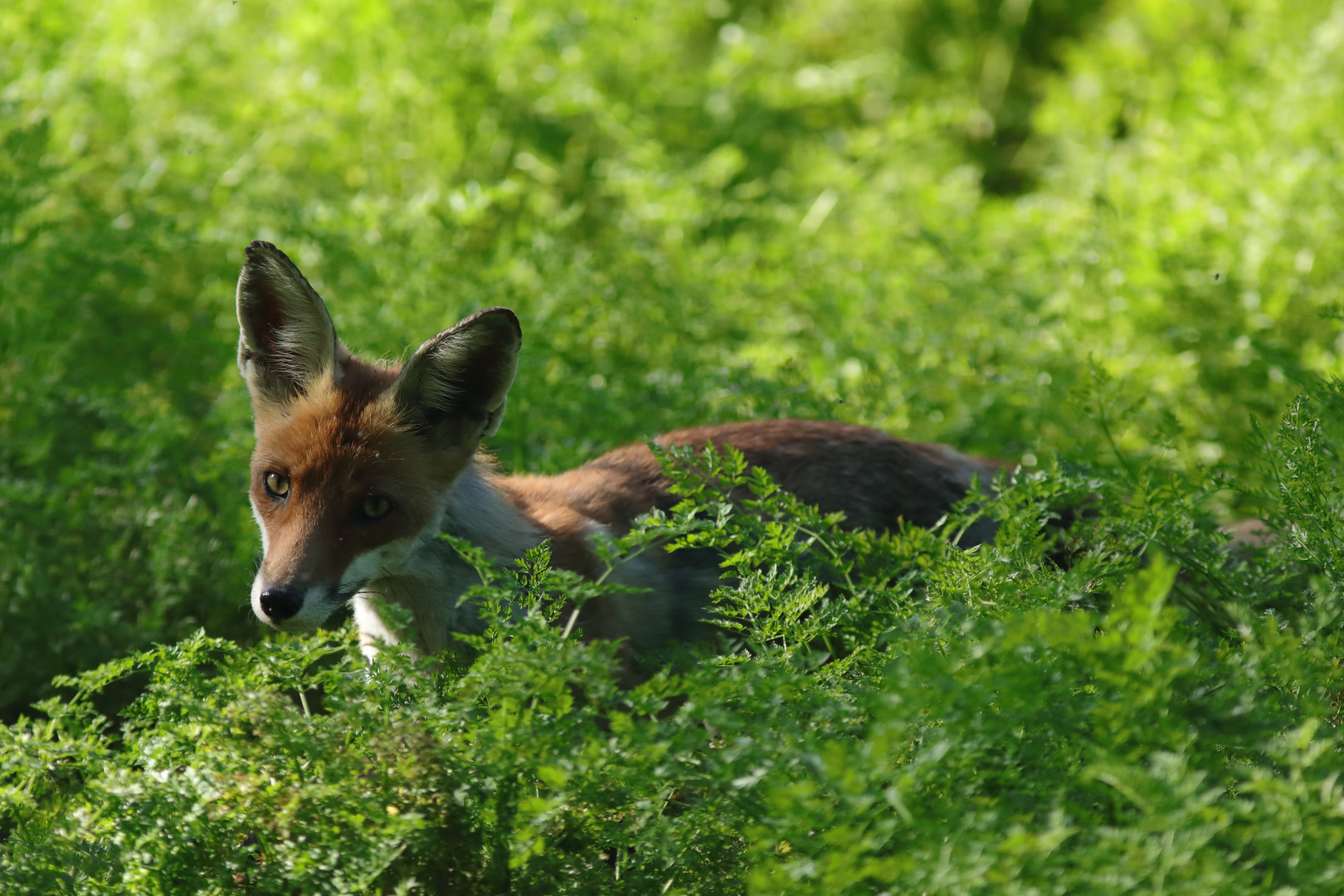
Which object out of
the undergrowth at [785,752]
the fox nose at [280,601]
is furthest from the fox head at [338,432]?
the undergrowth at [785,752]

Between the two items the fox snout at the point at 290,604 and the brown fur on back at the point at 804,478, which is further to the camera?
the brown fur on back at the point at 804,478

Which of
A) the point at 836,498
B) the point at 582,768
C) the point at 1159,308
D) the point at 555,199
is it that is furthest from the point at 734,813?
the point at 555,199

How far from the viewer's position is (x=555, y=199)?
28.0 ft

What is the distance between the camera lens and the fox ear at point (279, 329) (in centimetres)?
378

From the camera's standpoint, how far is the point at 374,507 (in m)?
3.59

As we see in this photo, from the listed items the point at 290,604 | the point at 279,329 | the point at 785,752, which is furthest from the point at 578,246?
the point at 785,752

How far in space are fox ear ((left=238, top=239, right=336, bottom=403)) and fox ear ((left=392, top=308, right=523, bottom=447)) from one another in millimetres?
326

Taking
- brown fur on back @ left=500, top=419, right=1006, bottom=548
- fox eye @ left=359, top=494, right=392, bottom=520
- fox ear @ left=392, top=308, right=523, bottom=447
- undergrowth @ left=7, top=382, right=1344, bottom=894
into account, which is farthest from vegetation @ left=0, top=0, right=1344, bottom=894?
fox ear @ left=392, top=308, right=523, bottom=447

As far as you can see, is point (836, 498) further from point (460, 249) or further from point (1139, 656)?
point (460, 249)

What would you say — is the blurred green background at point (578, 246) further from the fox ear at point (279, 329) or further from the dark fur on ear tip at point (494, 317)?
the dark fur on ear tip at point (494, 317)

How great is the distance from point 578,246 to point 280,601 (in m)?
4.98

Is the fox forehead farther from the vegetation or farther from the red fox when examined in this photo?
the vegetation

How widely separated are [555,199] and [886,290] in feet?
9.55

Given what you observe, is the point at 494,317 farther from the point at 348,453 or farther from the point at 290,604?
the point at 290,604
